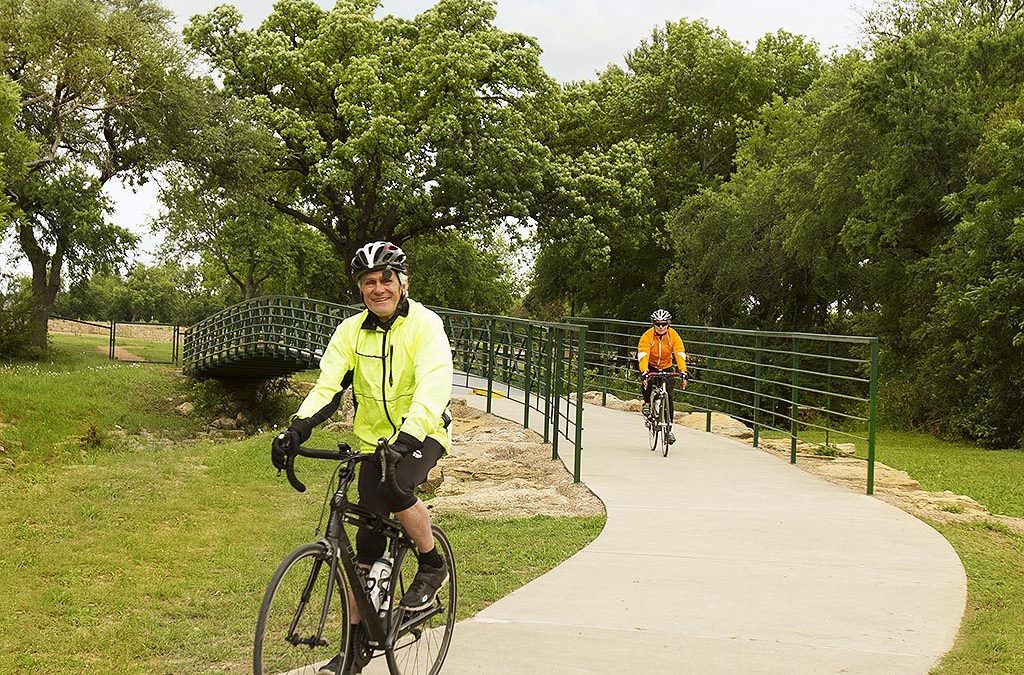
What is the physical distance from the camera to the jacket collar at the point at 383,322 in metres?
4.74

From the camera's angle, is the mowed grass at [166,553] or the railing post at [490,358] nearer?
the mowed grass at [166,553]

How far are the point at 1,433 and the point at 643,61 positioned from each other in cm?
2988

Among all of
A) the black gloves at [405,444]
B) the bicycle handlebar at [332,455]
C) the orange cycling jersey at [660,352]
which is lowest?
the bicycle handlebar at [332,455]

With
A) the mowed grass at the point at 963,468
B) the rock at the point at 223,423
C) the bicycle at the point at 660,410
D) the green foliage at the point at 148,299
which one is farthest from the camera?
the green foliage at the point at 148,299

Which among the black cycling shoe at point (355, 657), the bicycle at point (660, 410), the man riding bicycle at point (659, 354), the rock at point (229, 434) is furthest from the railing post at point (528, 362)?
the rock at point (229, 434)

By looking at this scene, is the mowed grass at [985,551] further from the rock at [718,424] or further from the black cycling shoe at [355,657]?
the black cycling shoe at [355,657]

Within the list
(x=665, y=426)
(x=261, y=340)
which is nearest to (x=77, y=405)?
(x=261, y=340)

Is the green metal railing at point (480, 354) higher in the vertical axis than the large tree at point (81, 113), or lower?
lower

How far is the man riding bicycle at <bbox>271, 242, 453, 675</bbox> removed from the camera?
15.0 feet

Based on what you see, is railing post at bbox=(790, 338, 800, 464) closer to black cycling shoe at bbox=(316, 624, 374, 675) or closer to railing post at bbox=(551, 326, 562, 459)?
railing post at bbox=(551, 326, 562, 459)

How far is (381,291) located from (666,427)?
9317 millimetres

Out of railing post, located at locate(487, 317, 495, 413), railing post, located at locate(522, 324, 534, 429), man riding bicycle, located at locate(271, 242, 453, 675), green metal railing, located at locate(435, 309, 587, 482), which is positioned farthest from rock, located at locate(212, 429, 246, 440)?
man riding bicycle, located at locate(271, 242, 453, 675)

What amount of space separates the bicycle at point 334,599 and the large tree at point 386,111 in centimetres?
2907

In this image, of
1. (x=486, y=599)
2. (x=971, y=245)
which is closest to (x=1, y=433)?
(x=486, y=599)
